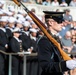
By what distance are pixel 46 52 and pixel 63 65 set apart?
1.23 feet

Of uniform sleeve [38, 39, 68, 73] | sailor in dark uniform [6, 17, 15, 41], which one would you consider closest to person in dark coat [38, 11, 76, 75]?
uniform sleeve [38, 39, 68, 73]

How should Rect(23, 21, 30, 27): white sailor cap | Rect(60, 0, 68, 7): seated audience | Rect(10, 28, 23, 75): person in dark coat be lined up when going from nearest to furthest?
1. Rect(10, 28, 23, 75): person in dark coat
2. Rect(23, 21, 30, 27): white sailor cap
3. Rect(60, 0, 68, 7): seated audience

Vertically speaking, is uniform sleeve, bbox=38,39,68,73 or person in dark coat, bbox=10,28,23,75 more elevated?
uniform sleeve, bbox=38,39,68,73

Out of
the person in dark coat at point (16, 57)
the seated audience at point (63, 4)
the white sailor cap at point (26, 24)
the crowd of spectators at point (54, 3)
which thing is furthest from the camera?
the seated audience at point (63, 4)

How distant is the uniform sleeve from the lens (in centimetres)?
467

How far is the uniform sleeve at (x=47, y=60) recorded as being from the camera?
15.3 feet

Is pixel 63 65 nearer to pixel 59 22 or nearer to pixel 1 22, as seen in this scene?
pixel 59 22

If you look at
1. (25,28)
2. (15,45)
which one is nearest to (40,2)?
(25,28)

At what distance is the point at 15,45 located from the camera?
31.1ft

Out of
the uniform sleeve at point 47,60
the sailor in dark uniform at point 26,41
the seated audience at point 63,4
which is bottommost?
the seated audience at point 63,4

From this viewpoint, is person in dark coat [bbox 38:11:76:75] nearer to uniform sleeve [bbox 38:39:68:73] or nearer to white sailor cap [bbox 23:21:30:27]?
uniform sleeve [bbox 38:39:68:73]

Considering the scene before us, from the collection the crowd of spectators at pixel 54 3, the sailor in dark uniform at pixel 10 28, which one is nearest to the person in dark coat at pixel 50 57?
the sailor in dark uniform at pixel 10 28

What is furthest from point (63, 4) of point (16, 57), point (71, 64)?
point (71, 64)

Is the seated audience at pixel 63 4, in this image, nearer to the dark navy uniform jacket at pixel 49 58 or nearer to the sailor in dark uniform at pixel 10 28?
the sailor in dark uniform at pixel 10 28
